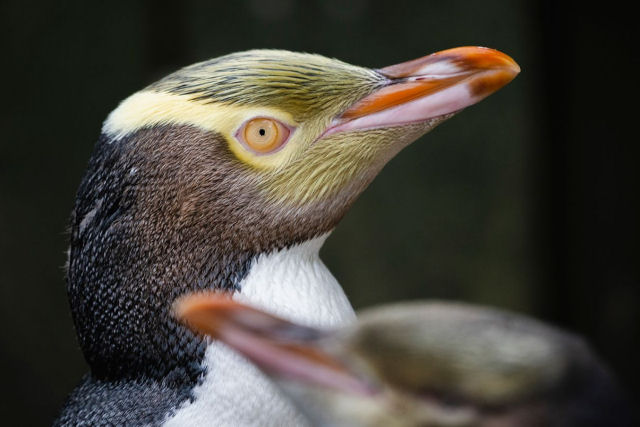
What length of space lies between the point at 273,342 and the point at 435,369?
133mm

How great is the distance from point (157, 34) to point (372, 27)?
1.85 ft

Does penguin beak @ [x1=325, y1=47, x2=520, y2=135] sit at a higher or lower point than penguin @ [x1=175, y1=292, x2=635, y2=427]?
higher

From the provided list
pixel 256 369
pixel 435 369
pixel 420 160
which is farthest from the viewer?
pixel 420 160

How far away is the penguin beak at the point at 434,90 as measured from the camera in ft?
3.19

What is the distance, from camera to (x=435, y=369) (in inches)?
24.4

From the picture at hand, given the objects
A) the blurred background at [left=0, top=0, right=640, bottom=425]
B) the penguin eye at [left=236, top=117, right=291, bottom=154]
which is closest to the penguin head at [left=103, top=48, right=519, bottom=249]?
the penguin eye at [left=236, top=117, right=291, bottom=154]

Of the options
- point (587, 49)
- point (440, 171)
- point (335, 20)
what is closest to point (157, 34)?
point (335, 20)

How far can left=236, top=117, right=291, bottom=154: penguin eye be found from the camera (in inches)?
38.2

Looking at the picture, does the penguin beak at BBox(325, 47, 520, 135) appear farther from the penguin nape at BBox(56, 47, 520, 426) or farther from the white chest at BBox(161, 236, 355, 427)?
the white chest at BBox(161, 236, 355, 427)

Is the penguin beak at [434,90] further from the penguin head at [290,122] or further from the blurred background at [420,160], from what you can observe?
the blurred background at [420,160]

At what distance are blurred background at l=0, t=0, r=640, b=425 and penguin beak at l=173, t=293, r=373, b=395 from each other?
1.70 m

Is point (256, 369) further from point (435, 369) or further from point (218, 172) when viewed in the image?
point (435, 369)

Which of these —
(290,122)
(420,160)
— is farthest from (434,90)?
(420,160)

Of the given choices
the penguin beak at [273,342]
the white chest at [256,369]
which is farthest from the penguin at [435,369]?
the white chest at [256,369]
